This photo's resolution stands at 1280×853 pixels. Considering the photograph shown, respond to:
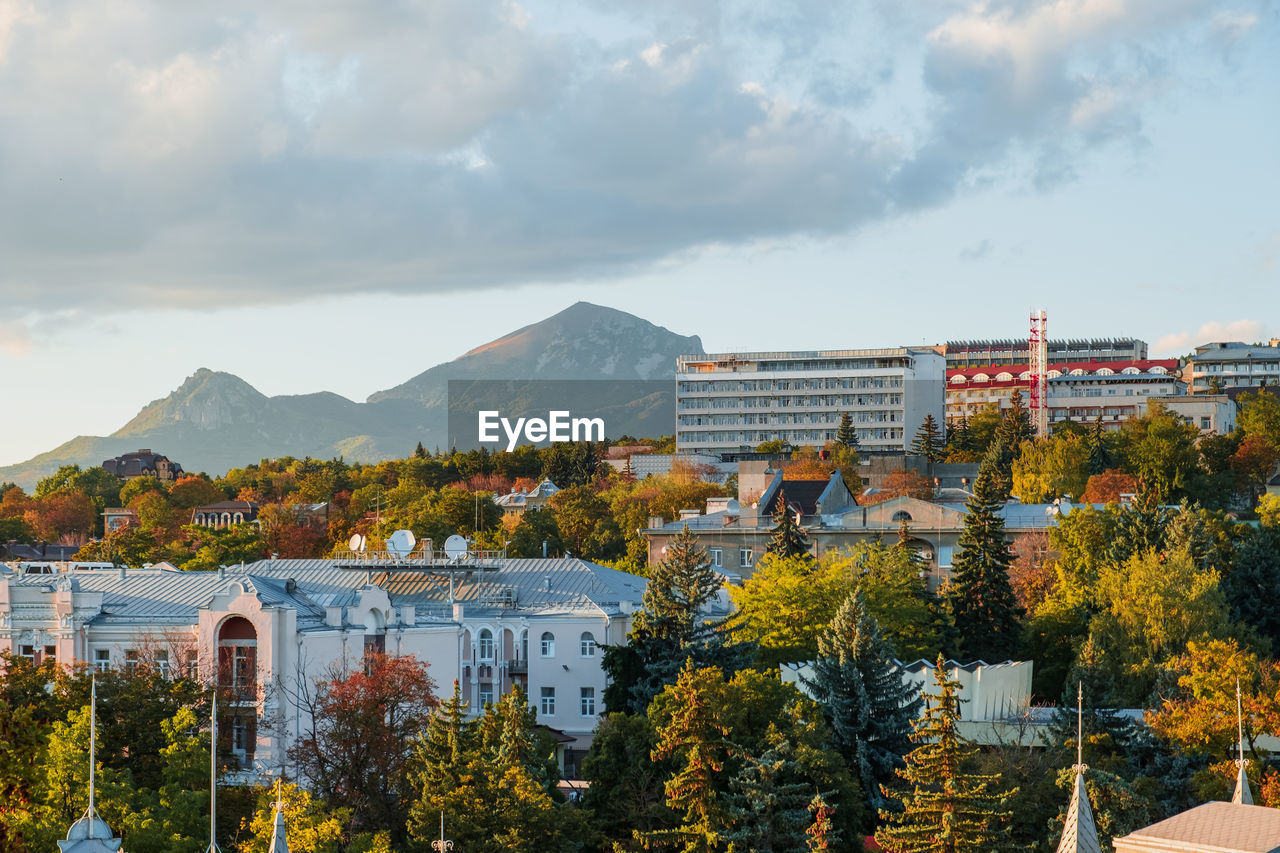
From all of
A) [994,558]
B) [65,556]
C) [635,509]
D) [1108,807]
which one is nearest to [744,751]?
[1108,807]

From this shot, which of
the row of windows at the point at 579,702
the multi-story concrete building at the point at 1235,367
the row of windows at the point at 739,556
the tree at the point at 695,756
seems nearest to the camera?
the tree at the point at 695,756

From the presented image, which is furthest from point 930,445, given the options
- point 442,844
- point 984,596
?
point 442,844

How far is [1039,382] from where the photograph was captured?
492 ft

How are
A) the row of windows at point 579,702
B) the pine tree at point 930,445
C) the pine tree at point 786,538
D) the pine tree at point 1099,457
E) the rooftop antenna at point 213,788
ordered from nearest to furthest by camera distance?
1. the rooftop antenna at point 213,788
2. the row of windows at point 579,702
3. the pine tree at point 786,538
4. the pine tree at point 1099,457
5. the pine tree at point 930,445

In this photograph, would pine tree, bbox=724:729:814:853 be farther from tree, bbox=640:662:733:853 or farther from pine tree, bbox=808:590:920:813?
pine tree, bbox=808:590:920:813

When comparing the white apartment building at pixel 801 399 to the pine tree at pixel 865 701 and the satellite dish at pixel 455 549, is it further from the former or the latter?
the pine tree at pixel 865 701

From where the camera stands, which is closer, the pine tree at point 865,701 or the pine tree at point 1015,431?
the pine tree at point 865,701

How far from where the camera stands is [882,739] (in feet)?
169

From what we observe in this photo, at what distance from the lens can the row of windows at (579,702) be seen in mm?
63188

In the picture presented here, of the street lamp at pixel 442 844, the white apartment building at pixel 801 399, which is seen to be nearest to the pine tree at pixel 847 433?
the white apartment building at pixel 801 399

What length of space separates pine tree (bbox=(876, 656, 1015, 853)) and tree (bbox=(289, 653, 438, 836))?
14250 mm

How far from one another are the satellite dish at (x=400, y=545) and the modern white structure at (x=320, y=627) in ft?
2.10

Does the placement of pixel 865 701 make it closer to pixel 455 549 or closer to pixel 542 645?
pixel 542 645

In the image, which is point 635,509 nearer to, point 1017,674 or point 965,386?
point 1017,674
